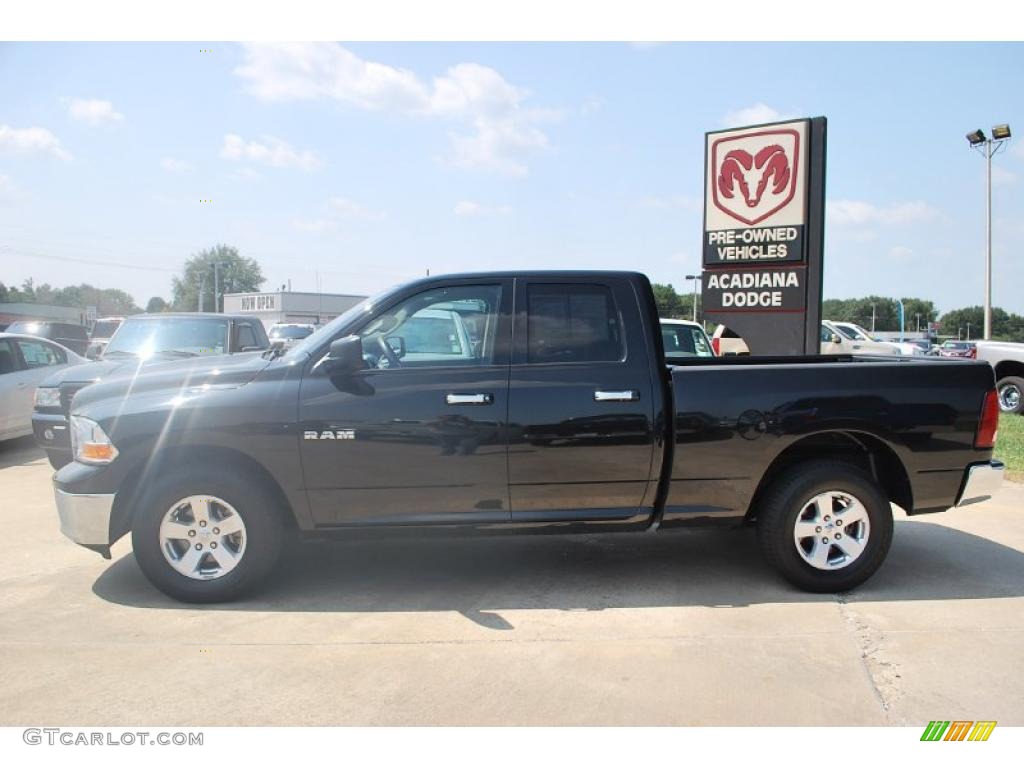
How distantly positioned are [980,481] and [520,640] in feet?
9.77

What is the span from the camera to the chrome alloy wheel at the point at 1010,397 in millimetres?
13812

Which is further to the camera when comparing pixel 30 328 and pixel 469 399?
pixel 30 328

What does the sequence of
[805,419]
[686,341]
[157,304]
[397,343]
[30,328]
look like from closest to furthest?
1. [805,419]
2. [397,343]
3. [686,341]
4. [30,328]
5. [157,304]

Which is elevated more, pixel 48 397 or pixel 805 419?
pixel 805 419

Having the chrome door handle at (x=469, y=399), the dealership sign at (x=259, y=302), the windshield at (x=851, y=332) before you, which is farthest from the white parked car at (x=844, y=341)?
the dealership sign at (x=259, y=302)

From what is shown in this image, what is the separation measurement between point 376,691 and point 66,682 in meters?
1.43

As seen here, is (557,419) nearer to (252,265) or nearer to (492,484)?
(492,484)

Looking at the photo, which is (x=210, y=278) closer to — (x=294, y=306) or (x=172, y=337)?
(x=294, y=306)

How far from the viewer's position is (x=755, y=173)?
9.81 meters

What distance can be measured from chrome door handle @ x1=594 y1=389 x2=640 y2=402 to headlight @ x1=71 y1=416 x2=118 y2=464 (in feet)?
9.12

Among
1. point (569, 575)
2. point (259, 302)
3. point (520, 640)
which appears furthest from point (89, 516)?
point (259, 302)

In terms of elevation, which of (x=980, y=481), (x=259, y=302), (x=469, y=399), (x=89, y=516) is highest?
(x=259, y=302)
